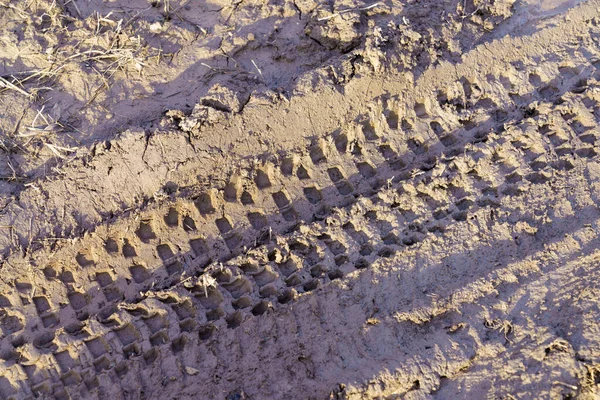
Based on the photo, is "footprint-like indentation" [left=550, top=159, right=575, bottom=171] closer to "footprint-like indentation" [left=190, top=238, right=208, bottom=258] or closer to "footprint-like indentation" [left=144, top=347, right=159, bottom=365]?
"footprint-like indentation" [left=190, top=238, right=208, bottom=258]

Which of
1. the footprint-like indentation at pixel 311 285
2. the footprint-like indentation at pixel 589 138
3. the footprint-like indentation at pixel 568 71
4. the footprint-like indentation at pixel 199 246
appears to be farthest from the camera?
the footprint-like indentation at pixel 568 71

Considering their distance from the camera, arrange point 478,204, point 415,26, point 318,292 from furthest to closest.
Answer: point 415,26, point 478,204, point 318,292

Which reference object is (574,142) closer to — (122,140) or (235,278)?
(235,278)

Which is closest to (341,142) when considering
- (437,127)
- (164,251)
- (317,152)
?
(317,152)

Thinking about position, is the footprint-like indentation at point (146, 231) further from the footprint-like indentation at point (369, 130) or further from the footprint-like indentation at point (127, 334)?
the footprint-like indentation at point (369, 130)

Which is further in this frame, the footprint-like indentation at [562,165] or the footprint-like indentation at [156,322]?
the footprint-like indentation at [562,165]

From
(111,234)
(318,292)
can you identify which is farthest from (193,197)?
(318,292)

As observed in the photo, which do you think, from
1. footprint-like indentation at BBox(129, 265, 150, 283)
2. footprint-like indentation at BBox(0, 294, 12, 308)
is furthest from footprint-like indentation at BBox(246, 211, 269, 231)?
footprint-like indentation at BBox(0, 294, 12, 308)

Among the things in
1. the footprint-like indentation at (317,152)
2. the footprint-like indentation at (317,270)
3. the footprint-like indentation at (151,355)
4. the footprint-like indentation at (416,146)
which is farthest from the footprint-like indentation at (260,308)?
the footprint-like indentation at (416,146)
